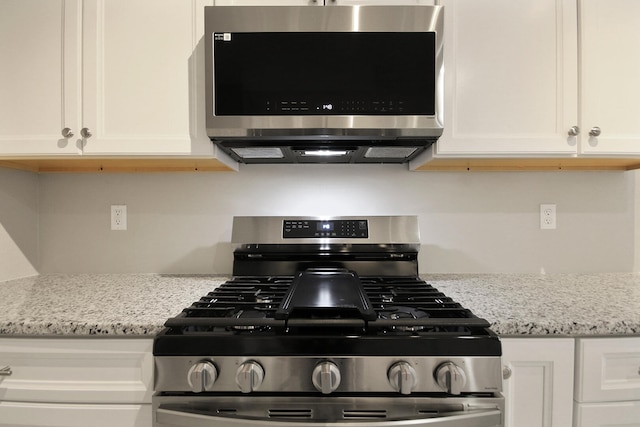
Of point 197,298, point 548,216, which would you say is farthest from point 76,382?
point 548,216

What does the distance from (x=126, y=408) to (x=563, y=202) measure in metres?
1.84

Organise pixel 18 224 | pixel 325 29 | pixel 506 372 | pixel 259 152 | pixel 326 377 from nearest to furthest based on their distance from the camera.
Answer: pixel 326 377, pixel 506 372, pixel 325 29, pixel 259 152, pixel 18 224

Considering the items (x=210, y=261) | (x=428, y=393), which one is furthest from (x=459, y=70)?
(x=210, y=261)

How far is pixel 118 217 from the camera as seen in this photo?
1.56 m

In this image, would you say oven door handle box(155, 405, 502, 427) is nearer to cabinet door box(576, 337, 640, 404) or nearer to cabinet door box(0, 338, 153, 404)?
cabinet door box(0, 338, 153, 404)

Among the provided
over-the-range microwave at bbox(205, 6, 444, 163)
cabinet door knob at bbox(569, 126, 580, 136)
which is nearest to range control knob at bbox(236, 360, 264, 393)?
over-the-range microwave at bbox(205, 6, 444, 163)

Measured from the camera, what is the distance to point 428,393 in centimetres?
80

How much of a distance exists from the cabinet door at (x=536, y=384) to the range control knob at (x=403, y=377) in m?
→ 0.30

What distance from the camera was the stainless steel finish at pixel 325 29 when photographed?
43.8 inches

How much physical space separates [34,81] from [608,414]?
2.08 metres

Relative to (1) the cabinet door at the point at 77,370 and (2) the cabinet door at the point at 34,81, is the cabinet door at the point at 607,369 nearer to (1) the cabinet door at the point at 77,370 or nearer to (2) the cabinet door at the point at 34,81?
(1) the cabinet door at the point at 77,370

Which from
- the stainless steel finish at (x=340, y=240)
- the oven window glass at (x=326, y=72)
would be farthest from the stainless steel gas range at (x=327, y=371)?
the oven window glass at (x=326, y=72)

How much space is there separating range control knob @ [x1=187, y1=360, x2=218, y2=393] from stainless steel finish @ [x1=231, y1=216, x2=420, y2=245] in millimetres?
653

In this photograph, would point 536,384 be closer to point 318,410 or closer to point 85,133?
point 318,410
